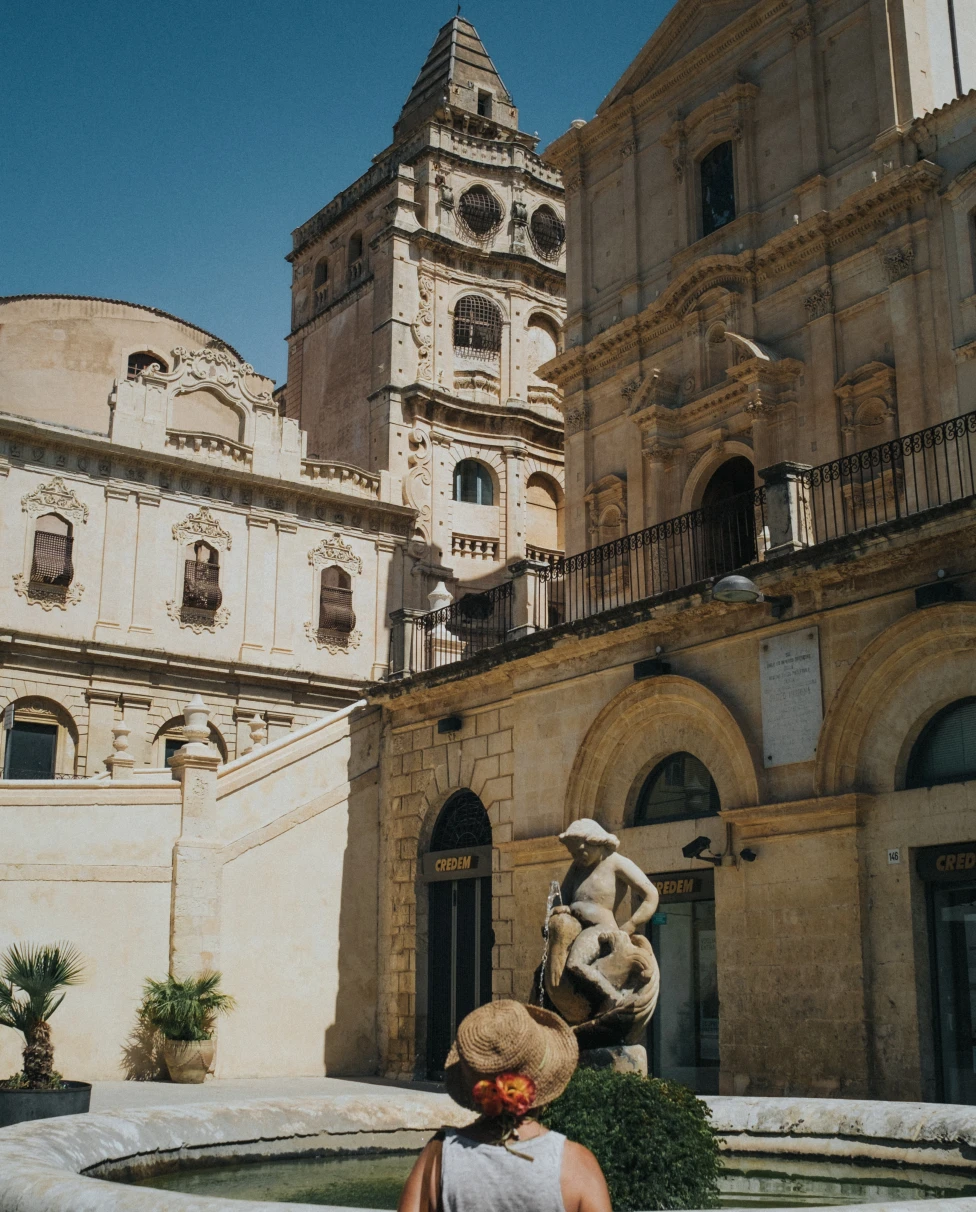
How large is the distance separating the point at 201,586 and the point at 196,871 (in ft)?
42.4

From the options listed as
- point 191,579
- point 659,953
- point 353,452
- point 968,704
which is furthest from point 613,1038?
point 353,452

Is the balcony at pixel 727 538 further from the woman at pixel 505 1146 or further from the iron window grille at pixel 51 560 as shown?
the woman at pixel 505 1146

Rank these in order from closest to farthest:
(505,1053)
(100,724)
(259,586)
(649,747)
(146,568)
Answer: (505,1053)
(649,747)
(100,724)
(146,568)
(259,586)

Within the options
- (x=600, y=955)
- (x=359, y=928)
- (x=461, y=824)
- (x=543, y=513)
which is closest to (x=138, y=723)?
(x=359, y=928)

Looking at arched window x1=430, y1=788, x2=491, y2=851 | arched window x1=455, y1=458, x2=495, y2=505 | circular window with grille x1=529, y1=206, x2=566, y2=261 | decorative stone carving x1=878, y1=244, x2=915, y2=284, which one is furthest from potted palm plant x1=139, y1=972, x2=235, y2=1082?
circular window with grille x1=529, y1=206, x2=566, y2=261

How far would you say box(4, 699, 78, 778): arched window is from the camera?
101 ft

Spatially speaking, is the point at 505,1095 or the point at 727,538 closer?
the point at 505,1095

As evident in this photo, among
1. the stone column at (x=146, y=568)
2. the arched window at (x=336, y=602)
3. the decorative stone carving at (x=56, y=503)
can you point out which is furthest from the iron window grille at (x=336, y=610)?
the decorative stone carving at (x=56, y=503)

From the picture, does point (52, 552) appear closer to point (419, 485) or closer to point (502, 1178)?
point (419, 485)

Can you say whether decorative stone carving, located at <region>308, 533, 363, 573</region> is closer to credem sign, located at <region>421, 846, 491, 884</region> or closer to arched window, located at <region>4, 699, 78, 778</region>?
arched window, located at <region>4, 699, 78, 778</region>

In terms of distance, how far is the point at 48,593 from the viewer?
31562 mm

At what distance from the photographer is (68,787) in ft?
69.0

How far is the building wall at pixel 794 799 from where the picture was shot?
15023 millimetres

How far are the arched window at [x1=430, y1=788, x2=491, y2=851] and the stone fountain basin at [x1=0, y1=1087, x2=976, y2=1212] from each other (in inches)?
408
